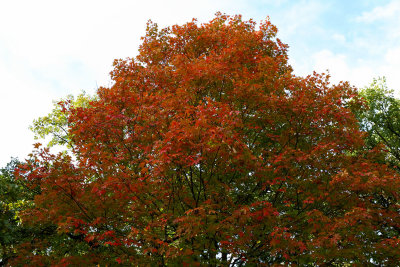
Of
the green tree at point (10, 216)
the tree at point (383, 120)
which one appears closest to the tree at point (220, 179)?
the green tree at point (10, 216)

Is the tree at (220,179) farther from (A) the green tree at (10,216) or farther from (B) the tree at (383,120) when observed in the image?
(B) the tree at (383,120)

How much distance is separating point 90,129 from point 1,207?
13.9 feet

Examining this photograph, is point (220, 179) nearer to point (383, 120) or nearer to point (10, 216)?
point (10, 216)

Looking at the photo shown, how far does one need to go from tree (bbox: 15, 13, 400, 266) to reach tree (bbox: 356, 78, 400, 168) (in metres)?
14.6

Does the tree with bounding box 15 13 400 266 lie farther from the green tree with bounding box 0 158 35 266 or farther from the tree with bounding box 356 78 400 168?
the tree with bounding box 356 78 400 168

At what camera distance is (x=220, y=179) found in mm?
9977

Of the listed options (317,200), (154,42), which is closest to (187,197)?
(317,200)

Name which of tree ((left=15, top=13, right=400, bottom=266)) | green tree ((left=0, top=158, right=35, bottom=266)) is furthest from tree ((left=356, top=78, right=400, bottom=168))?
green tree ((left=0, top=158, right=35, bottom=266))

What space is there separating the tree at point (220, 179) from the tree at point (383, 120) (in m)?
14.6

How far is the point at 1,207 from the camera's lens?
10.3 meters

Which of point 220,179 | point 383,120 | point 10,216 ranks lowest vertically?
point 220,179

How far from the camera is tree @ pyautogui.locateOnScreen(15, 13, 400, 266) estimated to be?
7.67m

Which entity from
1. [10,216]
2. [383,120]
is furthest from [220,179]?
[383,120]

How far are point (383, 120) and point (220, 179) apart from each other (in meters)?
19.9
